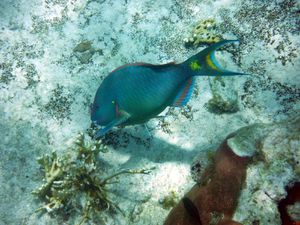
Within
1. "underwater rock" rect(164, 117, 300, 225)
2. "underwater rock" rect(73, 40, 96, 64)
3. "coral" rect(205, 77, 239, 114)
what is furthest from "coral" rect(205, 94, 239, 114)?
"underwater rock" rect(73, 40, 96, 64)

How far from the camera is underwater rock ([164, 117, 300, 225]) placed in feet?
9.23

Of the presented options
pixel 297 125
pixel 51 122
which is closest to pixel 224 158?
pixel 297 125

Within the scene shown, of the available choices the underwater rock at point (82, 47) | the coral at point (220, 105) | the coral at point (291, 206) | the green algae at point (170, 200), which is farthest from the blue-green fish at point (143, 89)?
the underwater rock at point (82, 47)

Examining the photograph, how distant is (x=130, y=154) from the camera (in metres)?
4.11

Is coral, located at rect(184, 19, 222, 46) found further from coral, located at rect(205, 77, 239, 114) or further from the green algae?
the green algae

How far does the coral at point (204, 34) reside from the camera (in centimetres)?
491

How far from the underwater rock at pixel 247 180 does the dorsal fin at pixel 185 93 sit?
2.23 ft

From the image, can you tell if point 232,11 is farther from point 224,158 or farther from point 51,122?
point 51,122

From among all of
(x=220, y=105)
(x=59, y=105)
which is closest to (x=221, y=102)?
(x=220, y=105)

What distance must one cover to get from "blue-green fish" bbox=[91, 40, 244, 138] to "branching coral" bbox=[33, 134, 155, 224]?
96cm

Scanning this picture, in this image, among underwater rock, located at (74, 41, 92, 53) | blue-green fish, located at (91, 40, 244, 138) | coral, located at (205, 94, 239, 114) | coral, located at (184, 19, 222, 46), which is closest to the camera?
blue-green fish, located at (91, 40, 244, 138)

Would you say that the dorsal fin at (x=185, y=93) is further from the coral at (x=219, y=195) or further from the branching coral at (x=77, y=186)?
the branching coral at (x=77, y=186)

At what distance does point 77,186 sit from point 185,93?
1.87 m

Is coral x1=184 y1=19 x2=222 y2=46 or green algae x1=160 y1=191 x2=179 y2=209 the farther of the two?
coral x1=184 y1=19 x2=222 y2=46
